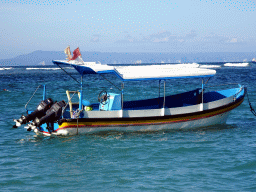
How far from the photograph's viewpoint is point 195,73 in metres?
15.0

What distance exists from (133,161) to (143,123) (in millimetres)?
3402

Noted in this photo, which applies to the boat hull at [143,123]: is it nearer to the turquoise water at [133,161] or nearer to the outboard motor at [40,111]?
the turquoise water at [133,161]

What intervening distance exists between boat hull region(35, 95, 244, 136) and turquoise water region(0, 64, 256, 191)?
0.90 feet

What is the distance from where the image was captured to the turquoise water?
9336 millimetres

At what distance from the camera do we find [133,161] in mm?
11203

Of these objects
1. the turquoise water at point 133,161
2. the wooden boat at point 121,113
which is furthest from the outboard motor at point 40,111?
the turquoise water at point 133,161

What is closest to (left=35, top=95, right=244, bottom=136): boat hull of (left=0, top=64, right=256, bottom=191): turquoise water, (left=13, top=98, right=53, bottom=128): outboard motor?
(left=0, top=64, right=256, bottom=191): turquoise water

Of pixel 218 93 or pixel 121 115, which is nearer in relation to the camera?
pixel 121 115

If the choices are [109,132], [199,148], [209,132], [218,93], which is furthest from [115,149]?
[218,93]

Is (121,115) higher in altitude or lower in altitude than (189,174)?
higher

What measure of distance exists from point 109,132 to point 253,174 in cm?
623

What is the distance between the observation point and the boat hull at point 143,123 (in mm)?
13852

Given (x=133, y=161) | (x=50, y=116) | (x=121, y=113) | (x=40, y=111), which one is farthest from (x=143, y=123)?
(x=40, y=111)

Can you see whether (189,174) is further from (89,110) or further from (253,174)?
(89,110)
